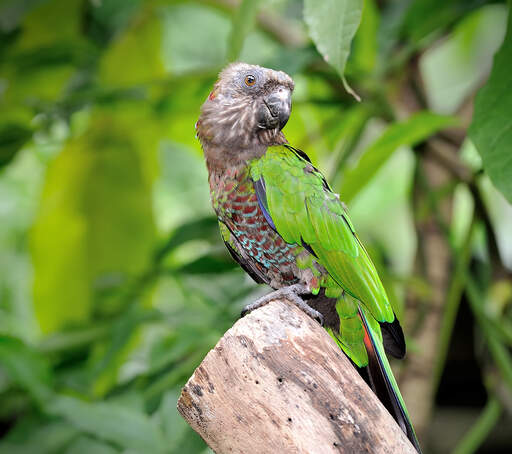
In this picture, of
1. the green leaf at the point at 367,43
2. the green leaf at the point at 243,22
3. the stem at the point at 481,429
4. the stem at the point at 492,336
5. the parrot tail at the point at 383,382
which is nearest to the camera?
the parrot tail at the point at 383,382

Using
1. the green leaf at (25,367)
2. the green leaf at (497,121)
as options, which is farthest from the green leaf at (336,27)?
the green leaf at (25,367)

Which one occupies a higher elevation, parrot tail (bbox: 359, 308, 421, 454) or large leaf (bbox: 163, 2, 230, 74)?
parrot tail (bbox: 359, 308, 421, 454)

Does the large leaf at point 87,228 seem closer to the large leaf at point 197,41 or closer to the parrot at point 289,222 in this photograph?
the parrot at point 289,222

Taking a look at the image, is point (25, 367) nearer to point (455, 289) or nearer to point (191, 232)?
point (191, 232)

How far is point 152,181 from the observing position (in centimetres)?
360

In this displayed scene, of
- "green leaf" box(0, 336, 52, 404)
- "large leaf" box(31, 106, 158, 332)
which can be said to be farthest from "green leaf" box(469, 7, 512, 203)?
"large leaf" box(31, 106, 158, 332)

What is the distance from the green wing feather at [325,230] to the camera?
1639mm

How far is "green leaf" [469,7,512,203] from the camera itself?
162 cm

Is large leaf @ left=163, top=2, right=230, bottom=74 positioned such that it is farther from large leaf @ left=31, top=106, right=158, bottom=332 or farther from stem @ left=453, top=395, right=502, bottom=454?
stem @ left=453, top=395, right=502, bottom=454

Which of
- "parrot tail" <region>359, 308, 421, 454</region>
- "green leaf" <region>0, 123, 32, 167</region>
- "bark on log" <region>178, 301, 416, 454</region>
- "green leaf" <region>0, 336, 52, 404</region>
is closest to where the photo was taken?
"bark on log" <region>178, 301, 416, 454</region>

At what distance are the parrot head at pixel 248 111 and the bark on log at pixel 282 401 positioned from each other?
1.79 ft

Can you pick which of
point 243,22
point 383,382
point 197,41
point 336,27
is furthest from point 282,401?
point 197,41

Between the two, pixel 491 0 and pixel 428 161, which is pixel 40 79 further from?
pixel 491 0

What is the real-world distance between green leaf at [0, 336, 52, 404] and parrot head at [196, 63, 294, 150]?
3.62 ft
